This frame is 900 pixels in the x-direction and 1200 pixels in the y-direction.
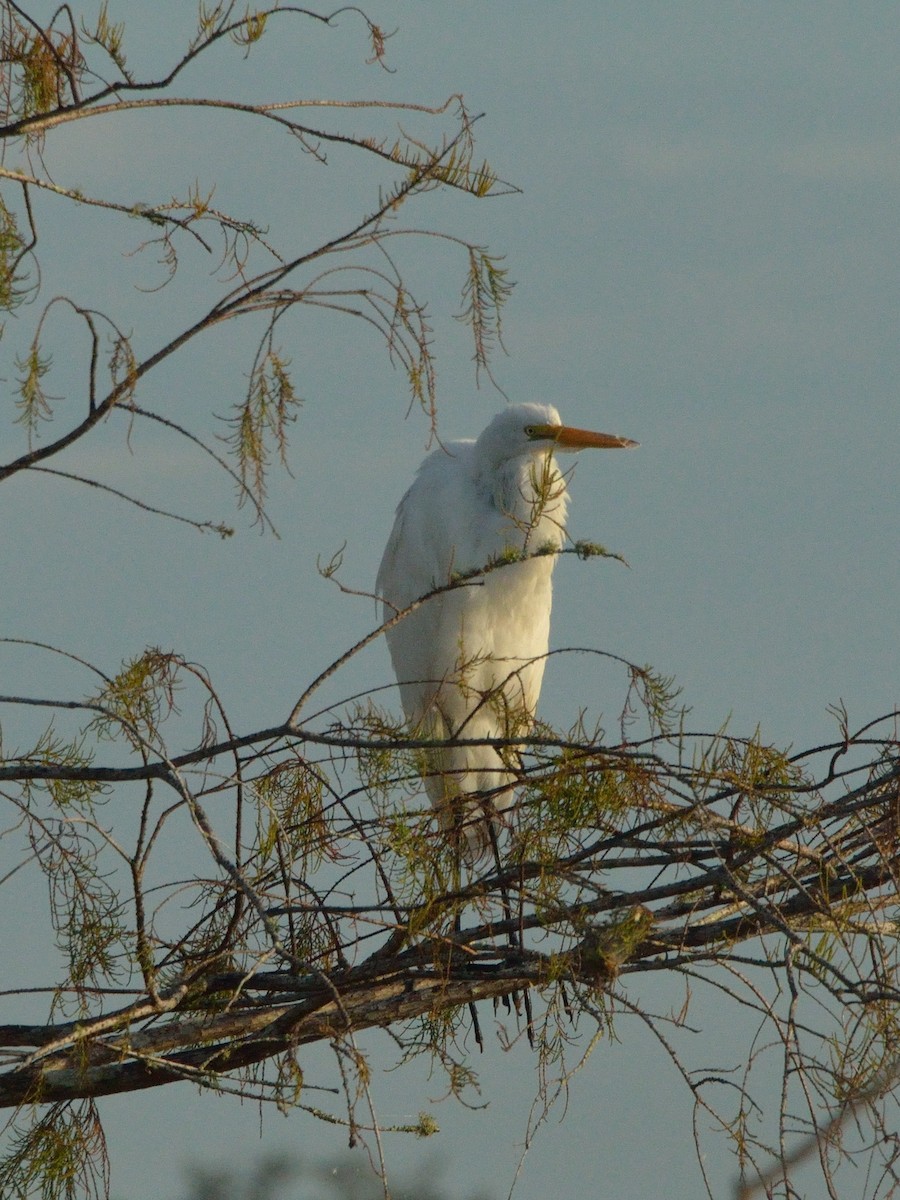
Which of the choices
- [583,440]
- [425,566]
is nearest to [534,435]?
[583,440]

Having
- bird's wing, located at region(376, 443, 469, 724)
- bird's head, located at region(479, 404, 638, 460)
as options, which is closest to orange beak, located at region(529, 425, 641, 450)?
bird's head, located at region(479, 404, 638, 460)

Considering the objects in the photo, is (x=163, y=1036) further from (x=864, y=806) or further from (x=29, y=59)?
(x=29, y=59)

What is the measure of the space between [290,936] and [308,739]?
769mm

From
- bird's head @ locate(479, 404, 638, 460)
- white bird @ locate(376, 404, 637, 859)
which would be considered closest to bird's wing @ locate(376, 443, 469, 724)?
white bird @ locate(376, 404, 637, 859)

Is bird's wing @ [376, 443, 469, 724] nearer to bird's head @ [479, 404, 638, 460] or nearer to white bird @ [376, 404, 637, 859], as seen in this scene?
white bird @ [376, 404, 637, 859]

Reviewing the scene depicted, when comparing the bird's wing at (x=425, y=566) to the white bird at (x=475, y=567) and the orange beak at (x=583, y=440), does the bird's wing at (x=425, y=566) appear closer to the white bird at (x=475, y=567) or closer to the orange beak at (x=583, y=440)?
the white bird at (x=475, y=567)

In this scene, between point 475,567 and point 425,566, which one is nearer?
point 475,567

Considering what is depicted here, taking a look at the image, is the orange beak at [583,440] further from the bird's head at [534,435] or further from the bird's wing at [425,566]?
the bird's wing at [425,566]

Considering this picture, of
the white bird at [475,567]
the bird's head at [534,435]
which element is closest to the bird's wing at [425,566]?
the white bird at [475,567]

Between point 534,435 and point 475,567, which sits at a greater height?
point 534,435

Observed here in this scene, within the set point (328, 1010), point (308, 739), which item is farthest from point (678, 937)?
point (308, 739)

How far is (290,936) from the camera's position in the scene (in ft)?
8.16

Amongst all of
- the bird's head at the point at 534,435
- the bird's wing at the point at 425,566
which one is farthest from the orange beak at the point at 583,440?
the bird's wing at the point at 425,566

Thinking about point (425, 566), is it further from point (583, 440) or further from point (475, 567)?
point (583, 440)
